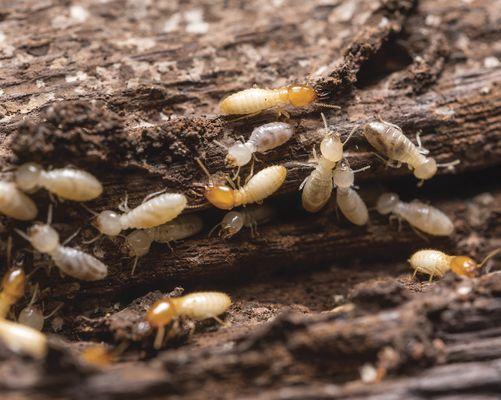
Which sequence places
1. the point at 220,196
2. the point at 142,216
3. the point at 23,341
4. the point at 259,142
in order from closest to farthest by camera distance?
the point at 23,341 → the point at 142,216 → the point at 220,196 → the point at 259,142

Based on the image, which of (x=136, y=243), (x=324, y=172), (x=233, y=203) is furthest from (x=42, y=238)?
(x=324, y=172)

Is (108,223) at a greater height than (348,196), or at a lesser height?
lesser

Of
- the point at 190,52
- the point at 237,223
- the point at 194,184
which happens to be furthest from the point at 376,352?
the point at 190,52

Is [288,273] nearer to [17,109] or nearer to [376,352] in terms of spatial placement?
[376,352]

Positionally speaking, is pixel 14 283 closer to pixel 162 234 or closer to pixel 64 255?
pixel 64 255

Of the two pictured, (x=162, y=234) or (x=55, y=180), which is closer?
(x=55, y=180)

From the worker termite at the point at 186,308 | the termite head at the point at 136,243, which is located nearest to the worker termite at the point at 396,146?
the worker termite at the point at 186,308
